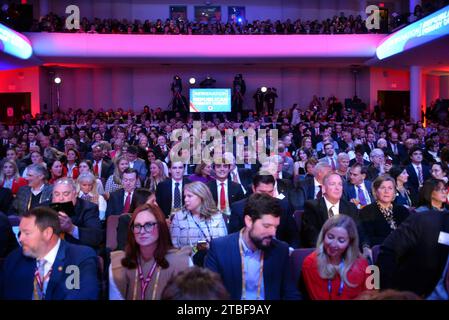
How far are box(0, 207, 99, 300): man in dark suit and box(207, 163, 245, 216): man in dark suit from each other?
113 inches

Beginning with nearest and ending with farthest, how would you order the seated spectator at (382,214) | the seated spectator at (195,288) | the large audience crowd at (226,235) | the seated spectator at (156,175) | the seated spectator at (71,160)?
the seated spectator at (195,288) < the large audience crowd at (226,235) < the seated spectator at (382,214) < the seated spectator at (156,175) < the seated spectator at (71,160)

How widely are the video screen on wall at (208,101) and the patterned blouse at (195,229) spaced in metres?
17.8

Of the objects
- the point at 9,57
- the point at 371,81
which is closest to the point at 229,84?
the point at 371,81

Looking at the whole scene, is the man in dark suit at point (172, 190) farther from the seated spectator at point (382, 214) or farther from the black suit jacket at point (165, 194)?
the seated spectator at point (382, 214)

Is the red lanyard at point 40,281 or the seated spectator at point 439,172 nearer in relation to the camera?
the red lanyard at point 40,281

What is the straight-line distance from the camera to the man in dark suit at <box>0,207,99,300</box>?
2.84 meters

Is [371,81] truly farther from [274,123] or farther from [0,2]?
[0,2]

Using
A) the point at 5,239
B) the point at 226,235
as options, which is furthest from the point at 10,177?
the point at 226,235

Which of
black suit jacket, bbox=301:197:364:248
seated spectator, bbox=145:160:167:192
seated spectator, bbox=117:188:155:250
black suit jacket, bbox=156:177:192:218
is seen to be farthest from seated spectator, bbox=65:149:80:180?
black suit jacket, bbox=301:197:364:248

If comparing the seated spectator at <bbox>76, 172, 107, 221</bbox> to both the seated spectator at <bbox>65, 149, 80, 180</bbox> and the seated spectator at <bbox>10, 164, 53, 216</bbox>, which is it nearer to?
the seated spectator at <bbox>10, 164, 53, 216</bbox>

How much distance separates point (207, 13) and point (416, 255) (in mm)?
21430

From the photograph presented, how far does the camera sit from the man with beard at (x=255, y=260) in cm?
296

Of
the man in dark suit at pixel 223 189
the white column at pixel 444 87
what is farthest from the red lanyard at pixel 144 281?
the white column at pixel 444 87

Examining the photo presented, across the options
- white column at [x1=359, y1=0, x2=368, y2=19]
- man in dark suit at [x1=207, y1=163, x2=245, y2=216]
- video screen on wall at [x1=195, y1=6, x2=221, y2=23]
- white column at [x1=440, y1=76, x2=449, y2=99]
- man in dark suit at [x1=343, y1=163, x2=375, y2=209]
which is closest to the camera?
man in dark suit at [x1=207, y1=163, x2=245, y2=216]
